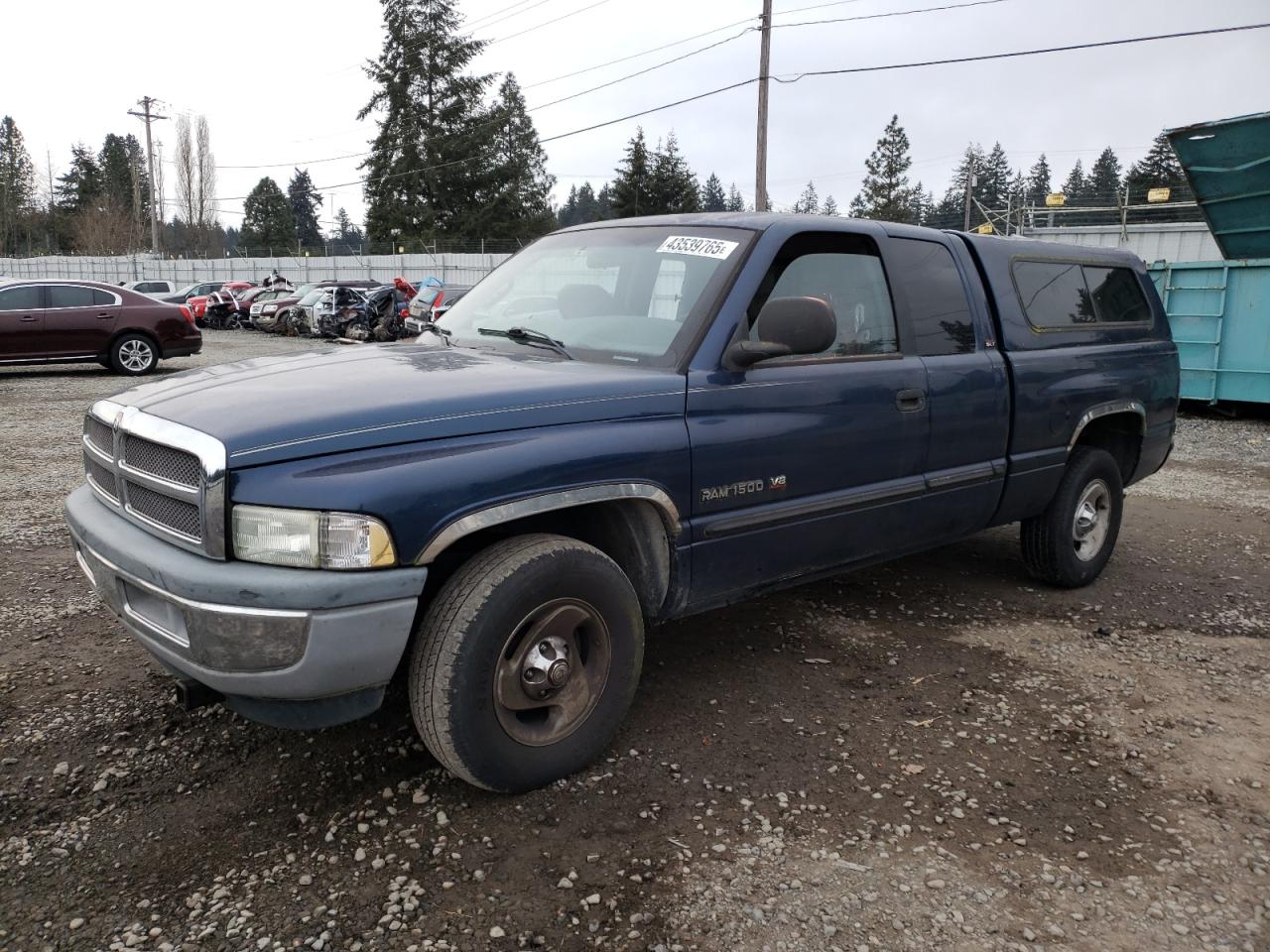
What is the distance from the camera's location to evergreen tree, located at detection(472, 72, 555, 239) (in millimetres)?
49562

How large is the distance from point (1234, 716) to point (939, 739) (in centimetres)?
124

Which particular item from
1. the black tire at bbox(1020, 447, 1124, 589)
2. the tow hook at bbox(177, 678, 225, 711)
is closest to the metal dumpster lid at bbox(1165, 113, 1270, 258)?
the black tire at bbox(1020, 447, 1124, 589)

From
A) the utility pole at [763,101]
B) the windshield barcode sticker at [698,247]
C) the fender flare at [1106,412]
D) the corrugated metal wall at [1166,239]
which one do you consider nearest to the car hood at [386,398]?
the windshield barcode sticker at [698,247]

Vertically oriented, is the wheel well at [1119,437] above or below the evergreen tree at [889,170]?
below

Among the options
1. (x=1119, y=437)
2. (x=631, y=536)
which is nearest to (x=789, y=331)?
(x=631, y=536)

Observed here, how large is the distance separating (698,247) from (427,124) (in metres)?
51.1

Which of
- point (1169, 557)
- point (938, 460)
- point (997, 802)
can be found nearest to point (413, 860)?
point (997, 802)

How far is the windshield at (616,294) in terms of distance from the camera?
10.8 feet

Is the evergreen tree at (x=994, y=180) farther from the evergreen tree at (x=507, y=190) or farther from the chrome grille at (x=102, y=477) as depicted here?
the chrome grille at (x=102, y=477)

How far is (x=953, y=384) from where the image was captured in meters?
3.97

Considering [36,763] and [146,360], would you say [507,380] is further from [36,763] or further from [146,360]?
[146,360]

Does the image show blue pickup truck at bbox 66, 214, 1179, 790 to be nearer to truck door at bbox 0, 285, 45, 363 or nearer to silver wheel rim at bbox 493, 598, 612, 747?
silver wheel rim at bbox 493, 598, 612, 747

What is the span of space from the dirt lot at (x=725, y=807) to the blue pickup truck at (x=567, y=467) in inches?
14.0

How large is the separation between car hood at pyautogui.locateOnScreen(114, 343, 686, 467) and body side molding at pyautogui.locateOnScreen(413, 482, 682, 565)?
0.22m
